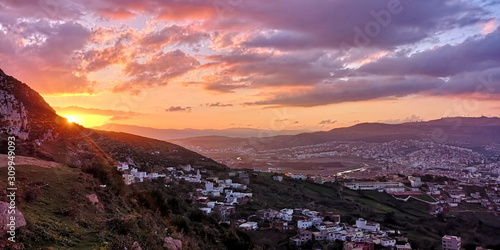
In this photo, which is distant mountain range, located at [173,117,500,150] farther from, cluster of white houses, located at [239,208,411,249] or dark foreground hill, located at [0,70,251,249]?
dark foreground hill, located at [0,70,251,249]

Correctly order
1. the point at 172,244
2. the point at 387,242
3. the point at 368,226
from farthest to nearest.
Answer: the point at 368,226, the point at 387,242, the point at 172,244

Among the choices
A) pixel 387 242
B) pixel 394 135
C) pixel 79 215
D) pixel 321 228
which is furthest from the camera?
pixel 394 135

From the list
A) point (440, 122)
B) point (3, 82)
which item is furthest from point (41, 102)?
point (440, 122)

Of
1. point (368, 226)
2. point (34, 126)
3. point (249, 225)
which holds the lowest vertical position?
point (368, 226)

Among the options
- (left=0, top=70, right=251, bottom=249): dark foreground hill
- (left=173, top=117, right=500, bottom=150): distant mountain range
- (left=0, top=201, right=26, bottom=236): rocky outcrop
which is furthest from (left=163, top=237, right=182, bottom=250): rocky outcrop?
(left=173, top=117, right=500, bottom=150): distant mountain range

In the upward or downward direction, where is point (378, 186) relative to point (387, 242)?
downward

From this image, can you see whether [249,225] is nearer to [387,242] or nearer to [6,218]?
[387,242]

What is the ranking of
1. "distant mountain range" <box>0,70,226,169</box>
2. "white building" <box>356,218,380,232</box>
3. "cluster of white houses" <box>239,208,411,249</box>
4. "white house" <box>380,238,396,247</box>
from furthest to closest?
"white building" <box>356,218,380,232</box> → "cluster of white houses" <box>239,208,411,249</box> → "white house" <box>380,238,396,247</box> → "distant mountain range" <box>0,70,226,169</box>

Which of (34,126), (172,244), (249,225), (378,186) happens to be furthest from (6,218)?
(378,186)

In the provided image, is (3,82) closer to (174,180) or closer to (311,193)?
(174,180)

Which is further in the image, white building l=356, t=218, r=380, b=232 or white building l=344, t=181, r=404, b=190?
white building l=344, t=181, r=404, b=190

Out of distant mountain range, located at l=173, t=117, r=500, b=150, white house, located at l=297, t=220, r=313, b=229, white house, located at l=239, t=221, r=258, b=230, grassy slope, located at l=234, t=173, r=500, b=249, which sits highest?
distant mountain range, located at l=173, t=117, r=500, b=150
